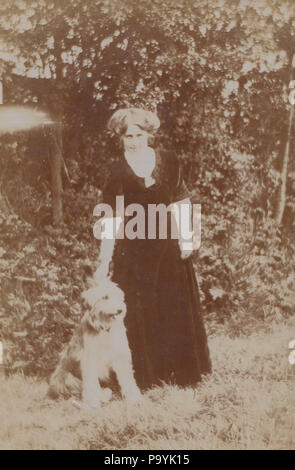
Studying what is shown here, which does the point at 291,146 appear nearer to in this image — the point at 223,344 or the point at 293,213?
the point at 293,213

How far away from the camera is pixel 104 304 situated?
7.87 feet

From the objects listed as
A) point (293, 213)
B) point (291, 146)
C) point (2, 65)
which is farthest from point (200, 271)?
point (2, 65)

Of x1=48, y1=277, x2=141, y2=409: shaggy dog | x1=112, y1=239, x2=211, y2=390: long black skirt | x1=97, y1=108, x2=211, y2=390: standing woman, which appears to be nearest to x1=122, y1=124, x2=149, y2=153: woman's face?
x1=97, y1=108, x2=211, y2=390: standing woman

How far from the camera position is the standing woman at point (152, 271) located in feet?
7.81

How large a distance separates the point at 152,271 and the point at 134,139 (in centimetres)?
61

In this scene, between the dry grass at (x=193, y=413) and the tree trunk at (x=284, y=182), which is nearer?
the dry grass at (x=193, y=413)

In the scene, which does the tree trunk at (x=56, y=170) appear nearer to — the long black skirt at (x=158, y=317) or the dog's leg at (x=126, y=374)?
the long black skirt at (x=158, y=317)

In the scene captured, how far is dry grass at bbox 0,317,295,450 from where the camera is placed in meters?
2.30

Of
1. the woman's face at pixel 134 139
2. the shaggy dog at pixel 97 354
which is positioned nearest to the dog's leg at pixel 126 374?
the shaggy dog at pixel 97 354

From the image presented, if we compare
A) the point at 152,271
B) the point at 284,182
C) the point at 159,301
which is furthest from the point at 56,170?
the point at 284,182

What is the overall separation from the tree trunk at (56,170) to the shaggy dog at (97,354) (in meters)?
0.38

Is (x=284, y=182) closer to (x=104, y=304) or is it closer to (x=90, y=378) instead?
(x=104, y=304)

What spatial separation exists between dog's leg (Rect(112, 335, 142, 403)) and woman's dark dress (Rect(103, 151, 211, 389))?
23 millimetres

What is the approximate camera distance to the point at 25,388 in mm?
2422
